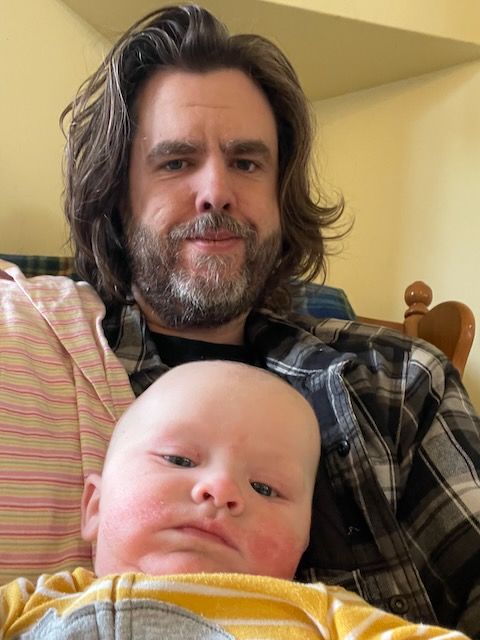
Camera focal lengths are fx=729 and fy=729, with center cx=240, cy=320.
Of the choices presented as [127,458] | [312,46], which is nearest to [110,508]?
[127,458]

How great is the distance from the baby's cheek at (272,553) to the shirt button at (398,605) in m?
0.21

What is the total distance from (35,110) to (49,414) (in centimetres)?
104

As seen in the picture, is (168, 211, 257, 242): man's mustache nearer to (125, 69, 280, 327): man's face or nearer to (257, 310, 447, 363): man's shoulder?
(125, 69, 280, 327): man's face

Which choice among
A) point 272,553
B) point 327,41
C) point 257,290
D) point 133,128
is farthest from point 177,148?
point 327,41

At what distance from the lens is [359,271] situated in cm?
232

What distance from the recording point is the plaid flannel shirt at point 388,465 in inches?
34.8

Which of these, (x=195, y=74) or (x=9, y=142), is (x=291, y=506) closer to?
(x=195, y=74)

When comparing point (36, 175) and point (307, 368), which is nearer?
point (307, 368)

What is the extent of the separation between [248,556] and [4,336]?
45 centimetres

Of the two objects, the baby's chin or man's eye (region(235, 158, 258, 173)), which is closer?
the baby's chin

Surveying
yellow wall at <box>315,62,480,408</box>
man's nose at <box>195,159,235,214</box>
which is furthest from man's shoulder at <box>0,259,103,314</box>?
yellow wall at <box>315,62,480,408</box>

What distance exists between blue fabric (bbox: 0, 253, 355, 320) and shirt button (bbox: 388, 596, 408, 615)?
28.8 inches

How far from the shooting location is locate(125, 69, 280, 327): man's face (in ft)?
3.88

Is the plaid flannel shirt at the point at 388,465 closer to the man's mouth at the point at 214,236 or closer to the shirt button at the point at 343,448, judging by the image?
the shirt button at the point at 343,448
